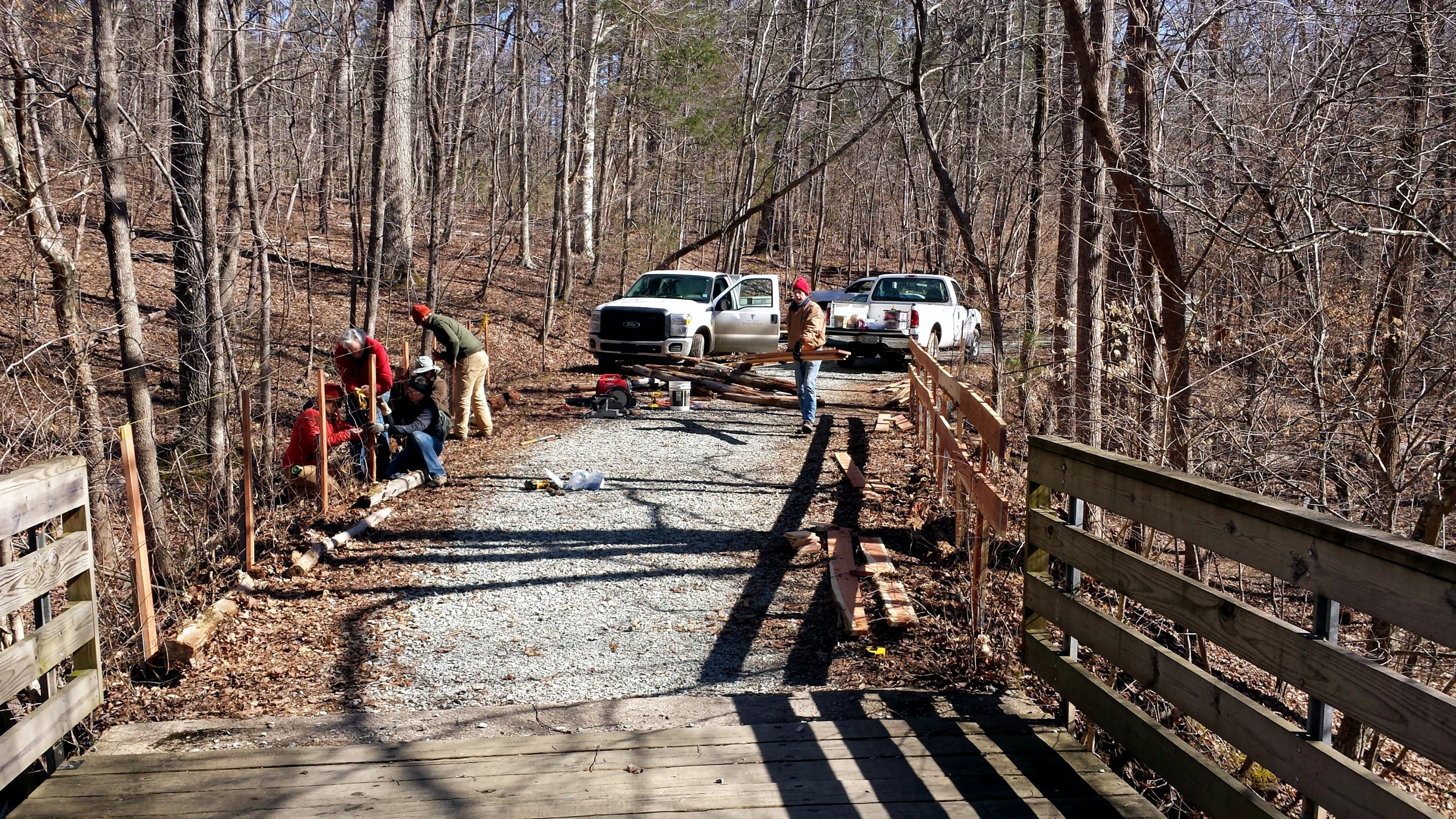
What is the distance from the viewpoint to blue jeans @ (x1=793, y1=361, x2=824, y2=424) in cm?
1403

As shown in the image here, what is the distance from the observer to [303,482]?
1022cm

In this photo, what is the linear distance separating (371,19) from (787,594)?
3128cm

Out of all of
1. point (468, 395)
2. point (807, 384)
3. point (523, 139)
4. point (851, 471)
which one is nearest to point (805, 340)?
point (807, 384)

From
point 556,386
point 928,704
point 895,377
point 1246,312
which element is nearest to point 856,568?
point 928,704

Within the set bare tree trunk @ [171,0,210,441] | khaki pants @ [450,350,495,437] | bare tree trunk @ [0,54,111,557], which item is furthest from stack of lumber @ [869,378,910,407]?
bare tree trunk @ [0,54,111,557]

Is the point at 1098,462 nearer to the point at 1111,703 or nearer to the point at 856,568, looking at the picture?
the point at 1111,703

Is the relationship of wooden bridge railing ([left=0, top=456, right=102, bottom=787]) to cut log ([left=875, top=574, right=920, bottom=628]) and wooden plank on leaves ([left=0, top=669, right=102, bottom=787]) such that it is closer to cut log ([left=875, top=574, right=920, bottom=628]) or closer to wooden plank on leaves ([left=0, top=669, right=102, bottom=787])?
wooden plank on leaves ([left=0, top=669, right=102, bottom=787])

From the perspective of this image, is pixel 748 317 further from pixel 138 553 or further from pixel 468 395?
pixel 138 553

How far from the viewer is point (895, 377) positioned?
20.1 m

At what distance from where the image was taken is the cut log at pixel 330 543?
792 centimetres

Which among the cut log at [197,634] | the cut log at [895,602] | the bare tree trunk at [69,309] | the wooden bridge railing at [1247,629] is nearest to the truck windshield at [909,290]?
the cut log at [895,602]

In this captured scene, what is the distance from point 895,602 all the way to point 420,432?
6.09 metres

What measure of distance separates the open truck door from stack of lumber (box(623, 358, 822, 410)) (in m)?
1.82

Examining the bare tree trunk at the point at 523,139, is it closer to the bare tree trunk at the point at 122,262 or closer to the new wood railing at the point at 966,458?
the bare tree trunk at the point at 122,262
